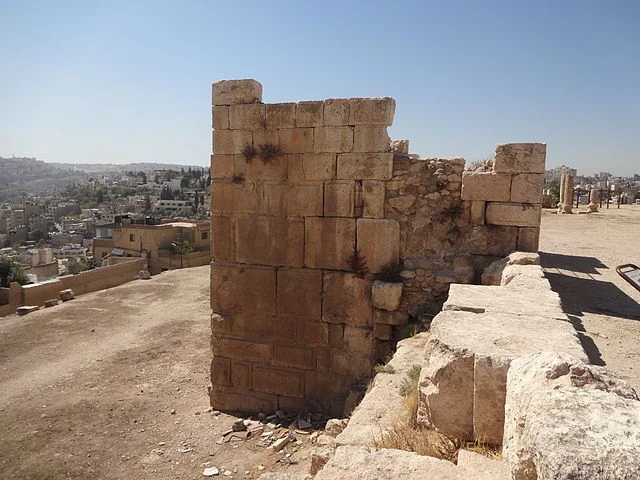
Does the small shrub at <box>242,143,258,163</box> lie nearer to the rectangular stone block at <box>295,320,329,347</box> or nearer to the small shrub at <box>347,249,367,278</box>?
the small shrub at <box>347,249,367,278</box>

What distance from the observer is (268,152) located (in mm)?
6238

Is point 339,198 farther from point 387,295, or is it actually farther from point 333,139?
point 387,295

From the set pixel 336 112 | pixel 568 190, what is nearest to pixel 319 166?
pixel 336 112

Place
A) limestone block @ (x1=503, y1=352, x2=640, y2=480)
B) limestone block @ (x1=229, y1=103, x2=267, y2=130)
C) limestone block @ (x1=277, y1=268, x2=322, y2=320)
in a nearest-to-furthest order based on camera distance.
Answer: limestone block @ (x1=503, y1=352, x2=640, y2=480)
limestone block @ (x1=277, y1=268, x2=322, y2=320)
limestone block @ (x1=229, y1=103, x2=267, y2=130)

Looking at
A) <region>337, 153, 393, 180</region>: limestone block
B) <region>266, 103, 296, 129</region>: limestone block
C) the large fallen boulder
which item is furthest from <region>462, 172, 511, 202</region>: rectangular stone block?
the large fallen boulder

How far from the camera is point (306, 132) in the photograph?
606 centimetres

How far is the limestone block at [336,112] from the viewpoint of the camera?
19.1ft

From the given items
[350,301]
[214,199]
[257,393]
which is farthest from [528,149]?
[257,393]

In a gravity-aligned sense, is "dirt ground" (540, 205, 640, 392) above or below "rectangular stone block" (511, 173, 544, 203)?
below

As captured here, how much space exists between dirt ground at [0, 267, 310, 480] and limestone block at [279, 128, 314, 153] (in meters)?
3.77

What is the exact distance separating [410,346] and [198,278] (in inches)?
607

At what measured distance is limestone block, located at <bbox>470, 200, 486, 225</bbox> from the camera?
5.93 metres

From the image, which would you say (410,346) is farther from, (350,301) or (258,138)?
(258,138)

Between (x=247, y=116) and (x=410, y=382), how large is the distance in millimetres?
4299
